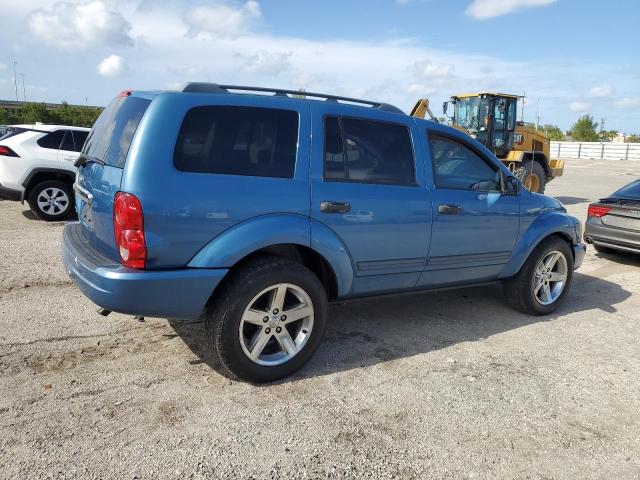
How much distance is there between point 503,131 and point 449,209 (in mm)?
11706

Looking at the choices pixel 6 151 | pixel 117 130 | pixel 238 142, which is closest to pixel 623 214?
pixel 238 142

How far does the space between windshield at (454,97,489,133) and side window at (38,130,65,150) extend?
10.7 meters

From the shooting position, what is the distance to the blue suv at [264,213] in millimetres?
3141

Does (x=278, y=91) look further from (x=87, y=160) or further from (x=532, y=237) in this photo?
(x=532, y=237)

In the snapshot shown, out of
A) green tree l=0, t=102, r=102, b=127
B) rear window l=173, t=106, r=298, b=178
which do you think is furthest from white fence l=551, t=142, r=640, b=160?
rear window l=173, t=106, r=298, b=178

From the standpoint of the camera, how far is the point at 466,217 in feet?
14.6

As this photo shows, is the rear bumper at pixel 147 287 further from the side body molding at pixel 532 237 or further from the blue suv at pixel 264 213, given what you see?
the side body molding at pixel 532 237

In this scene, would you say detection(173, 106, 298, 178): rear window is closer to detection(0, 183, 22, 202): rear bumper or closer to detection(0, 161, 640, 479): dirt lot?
detection(0, 161, 640, 479): dirt lot

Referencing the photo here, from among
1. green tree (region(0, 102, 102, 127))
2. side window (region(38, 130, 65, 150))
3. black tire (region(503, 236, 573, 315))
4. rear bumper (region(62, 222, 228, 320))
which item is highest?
green tree (region(0, 102, 102, 127))

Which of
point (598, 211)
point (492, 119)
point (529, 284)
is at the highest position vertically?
point (492, 119)

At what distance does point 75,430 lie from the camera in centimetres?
292

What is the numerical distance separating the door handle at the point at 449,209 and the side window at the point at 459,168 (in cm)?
18

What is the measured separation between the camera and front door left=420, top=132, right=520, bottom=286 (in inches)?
170

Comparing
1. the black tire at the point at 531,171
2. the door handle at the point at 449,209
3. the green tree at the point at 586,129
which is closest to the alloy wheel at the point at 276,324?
the door handle at the point at 449,209
